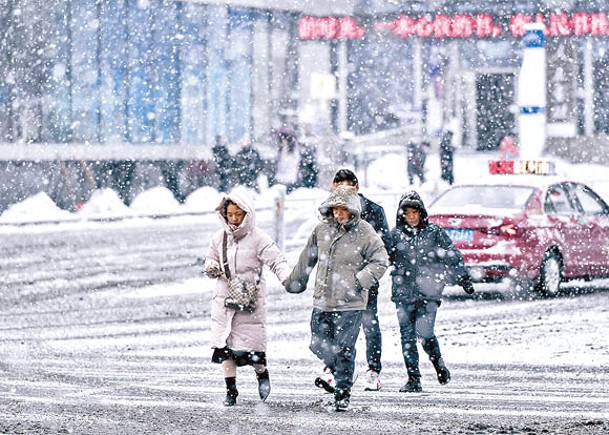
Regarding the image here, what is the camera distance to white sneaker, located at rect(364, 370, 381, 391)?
34.8 feet

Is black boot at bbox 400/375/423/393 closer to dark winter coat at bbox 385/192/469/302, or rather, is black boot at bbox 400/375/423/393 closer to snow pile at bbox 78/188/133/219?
dark winter coat at bbox 385/192/469/302

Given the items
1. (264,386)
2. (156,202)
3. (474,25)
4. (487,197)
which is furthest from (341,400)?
(474,25)

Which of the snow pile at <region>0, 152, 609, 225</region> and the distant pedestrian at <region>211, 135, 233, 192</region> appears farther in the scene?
the distant pedestrian at <region>211, 135, 233, 192</region>

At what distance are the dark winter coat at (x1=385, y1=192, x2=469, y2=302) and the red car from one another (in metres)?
6.81

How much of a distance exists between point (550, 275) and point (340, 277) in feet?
28.3

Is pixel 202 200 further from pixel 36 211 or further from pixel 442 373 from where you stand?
pixel 442 373

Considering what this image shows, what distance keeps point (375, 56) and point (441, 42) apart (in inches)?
90.4

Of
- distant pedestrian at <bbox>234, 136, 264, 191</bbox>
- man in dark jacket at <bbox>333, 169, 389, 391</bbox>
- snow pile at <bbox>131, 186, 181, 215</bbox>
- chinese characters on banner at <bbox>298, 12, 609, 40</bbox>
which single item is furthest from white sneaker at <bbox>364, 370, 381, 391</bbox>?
chinese characters on banner at <bbox>298, 12, 609, 40</bbox>

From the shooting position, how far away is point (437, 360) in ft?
35.0

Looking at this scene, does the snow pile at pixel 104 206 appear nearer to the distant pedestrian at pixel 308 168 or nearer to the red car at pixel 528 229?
the distant pedestrian at pixel 308 168

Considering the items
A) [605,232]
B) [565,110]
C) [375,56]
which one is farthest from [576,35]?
[605,232]

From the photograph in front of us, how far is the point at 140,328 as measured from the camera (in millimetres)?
15039

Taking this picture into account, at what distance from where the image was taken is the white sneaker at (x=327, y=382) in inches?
391

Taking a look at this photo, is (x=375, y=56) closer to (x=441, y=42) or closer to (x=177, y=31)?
(x=441, y=42)
